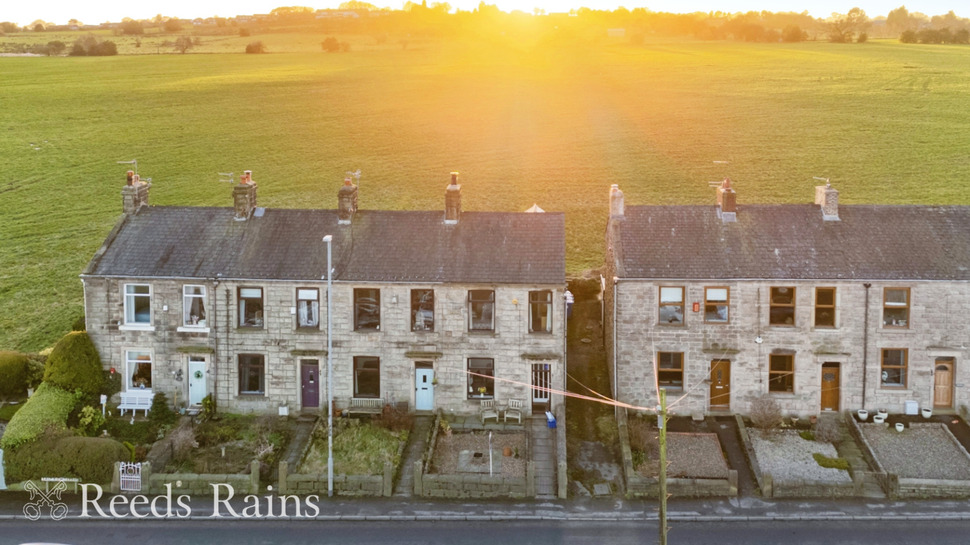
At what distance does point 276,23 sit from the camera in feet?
521

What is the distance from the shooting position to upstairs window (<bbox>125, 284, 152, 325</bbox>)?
3344cm

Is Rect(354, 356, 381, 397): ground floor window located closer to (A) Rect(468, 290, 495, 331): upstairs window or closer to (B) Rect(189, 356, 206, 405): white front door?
(A) Rect(468, 290, 495, 331): upstairs window

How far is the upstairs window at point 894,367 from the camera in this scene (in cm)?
3278

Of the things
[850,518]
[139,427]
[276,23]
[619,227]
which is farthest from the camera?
[276,23]

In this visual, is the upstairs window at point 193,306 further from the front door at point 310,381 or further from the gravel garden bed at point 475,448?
the gravel garden bed at point 475,448

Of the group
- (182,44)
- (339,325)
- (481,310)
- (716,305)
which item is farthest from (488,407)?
(182,44)

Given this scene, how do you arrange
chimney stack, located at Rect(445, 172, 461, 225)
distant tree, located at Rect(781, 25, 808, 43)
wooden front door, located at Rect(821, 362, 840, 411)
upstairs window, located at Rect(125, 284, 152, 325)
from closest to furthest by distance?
wooden front door, located at Rect(821, 362, 840, 411)
upstairs window, located at Rect(125, 284, 152, 325)
chimney stack, located at Rect(445, 172, 461, 225)
distant tree, located at Rect(781, 25, 808, 43)

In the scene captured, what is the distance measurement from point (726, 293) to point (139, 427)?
74.5 ft

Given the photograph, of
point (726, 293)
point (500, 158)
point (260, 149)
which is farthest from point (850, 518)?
point (260, 149)

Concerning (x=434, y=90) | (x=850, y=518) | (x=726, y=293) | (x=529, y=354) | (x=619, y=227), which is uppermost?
(x=434, y=90)

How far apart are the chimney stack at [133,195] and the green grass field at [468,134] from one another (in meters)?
12.8

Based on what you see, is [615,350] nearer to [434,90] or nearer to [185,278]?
[185,278]

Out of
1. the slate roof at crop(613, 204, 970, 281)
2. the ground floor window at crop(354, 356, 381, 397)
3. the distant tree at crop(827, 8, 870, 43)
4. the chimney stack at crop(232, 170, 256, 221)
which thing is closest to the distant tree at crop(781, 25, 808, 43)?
the distant tree at crop(827, 8, 870, 43)

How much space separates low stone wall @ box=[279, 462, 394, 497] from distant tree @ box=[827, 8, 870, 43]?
122064 millimetres
